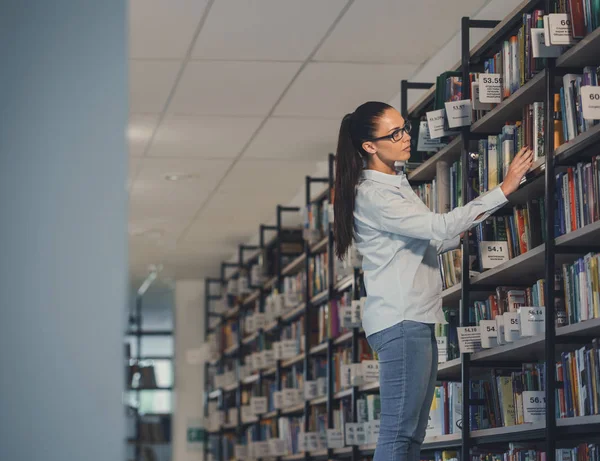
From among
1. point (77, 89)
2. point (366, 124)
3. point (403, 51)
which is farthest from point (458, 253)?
point (77, 89)

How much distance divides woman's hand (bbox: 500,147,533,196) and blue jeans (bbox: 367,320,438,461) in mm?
469

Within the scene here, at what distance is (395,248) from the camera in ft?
9.10

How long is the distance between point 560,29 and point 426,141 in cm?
108

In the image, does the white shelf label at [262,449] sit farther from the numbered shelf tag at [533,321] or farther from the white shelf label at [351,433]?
the numbered shelf tag at [533,321]

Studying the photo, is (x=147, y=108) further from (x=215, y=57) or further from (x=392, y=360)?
(x=392, y=360)

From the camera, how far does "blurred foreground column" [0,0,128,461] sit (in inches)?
39.7

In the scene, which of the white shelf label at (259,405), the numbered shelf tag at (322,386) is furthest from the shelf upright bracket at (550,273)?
the white shelf label at (259,405)

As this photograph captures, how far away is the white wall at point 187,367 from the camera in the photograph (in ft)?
36.3

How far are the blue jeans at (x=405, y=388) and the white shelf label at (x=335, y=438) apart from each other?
9.71ft

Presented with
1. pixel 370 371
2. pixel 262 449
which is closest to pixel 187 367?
pixel 262 449

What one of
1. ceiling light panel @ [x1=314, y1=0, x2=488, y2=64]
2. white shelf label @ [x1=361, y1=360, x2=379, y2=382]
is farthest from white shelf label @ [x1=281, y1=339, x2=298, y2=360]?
ceiling light panel @ [x1=314, y1=0, x2=488, y2=64]

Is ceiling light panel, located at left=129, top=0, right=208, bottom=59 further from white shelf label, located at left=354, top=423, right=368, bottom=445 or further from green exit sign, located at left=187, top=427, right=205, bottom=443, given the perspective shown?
green exit sign, located at left=187, top=427, right=205, bottom=443

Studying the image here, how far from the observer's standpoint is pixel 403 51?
4688 mm

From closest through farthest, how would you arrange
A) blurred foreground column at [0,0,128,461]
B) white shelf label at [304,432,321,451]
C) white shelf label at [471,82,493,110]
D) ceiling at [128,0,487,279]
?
blurred foreground column at [0,0,128,461] < white shelf label at [471,82,493,110] < ceiling at [128,0,487,279] < white shelf label at [304,432,321,451]
